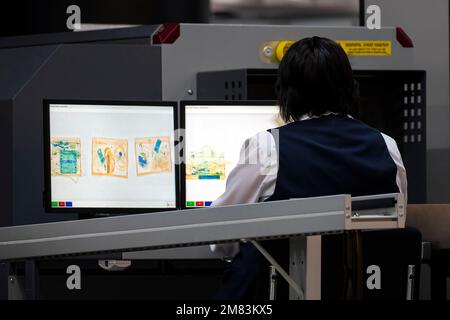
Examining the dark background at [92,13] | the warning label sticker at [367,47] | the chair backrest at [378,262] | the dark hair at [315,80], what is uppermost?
the dark background at [92,13]

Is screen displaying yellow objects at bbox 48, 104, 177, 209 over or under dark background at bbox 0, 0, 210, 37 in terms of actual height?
under

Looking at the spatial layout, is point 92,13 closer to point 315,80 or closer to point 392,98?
point 392,98

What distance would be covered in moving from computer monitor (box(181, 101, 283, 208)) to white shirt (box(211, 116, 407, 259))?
94 cm

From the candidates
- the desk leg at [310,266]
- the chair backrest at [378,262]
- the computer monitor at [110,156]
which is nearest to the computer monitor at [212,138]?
the computer monitor at [110,156]

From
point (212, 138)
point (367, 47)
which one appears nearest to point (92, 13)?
point (367, 47)

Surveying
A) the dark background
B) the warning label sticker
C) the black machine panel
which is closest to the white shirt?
the black machine panel

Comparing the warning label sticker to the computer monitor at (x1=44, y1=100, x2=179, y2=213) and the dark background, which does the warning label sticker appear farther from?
the dark background

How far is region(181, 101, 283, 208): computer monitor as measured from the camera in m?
2.72

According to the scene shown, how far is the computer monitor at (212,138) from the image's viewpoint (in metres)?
2.72

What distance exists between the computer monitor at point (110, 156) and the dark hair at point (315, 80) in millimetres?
896

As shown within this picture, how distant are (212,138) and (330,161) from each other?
1.05 metres

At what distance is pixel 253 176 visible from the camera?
174cm

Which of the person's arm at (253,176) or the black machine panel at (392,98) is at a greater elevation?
the black machine panel at (392,98)

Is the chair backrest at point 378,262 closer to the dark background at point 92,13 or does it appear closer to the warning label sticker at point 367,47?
the warning label sticker at point 367,47
